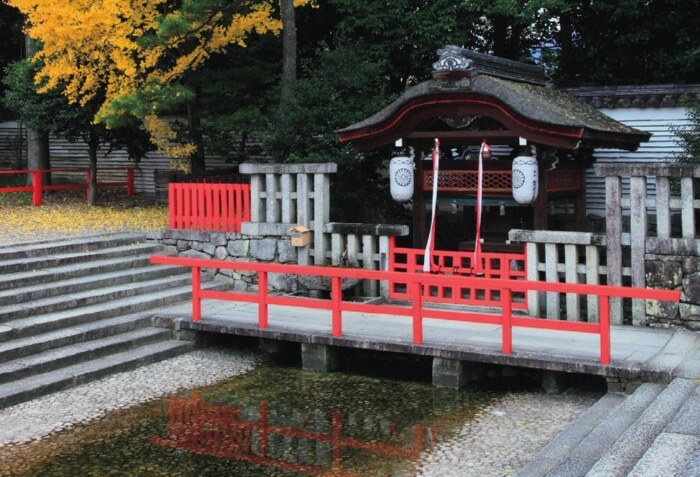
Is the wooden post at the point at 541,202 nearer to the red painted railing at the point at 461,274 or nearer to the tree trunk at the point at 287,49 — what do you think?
the red painted railing at the point at 461,274

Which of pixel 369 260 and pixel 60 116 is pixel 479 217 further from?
pixel 60 116

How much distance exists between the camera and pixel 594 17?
781 inches

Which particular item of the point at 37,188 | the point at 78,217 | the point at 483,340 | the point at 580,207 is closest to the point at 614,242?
the point at 483,340

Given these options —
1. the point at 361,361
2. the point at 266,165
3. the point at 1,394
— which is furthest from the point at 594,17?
the point at 1,394

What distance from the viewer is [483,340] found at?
10469 mm

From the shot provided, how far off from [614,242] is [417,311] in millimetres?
3281

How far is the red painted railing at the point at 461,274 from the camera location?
40.4ft

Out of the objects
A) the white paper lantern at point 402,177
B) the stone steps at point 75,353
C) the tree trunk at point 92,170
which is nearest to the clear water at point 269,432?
the stone steps at point 75,353

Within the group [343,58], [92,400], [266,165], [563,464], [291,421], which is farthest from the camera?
[343,58]

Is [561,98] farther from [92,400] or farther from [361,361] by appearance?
[92,400]

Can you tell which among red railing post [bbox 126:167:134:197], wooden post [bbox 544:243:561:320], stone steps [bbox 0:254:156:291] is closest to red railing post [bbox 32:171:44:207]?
red railing post [bbox 126:167:134:197]

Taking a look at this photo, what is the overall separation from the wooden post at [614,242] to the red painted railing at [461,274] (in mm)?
1301

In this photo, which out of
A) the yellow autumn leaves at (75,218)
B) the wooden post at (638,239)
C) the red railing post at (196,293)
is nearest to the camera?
the wooden post at (638,239)

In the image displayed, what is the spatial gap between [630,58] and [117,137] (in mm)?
13193
